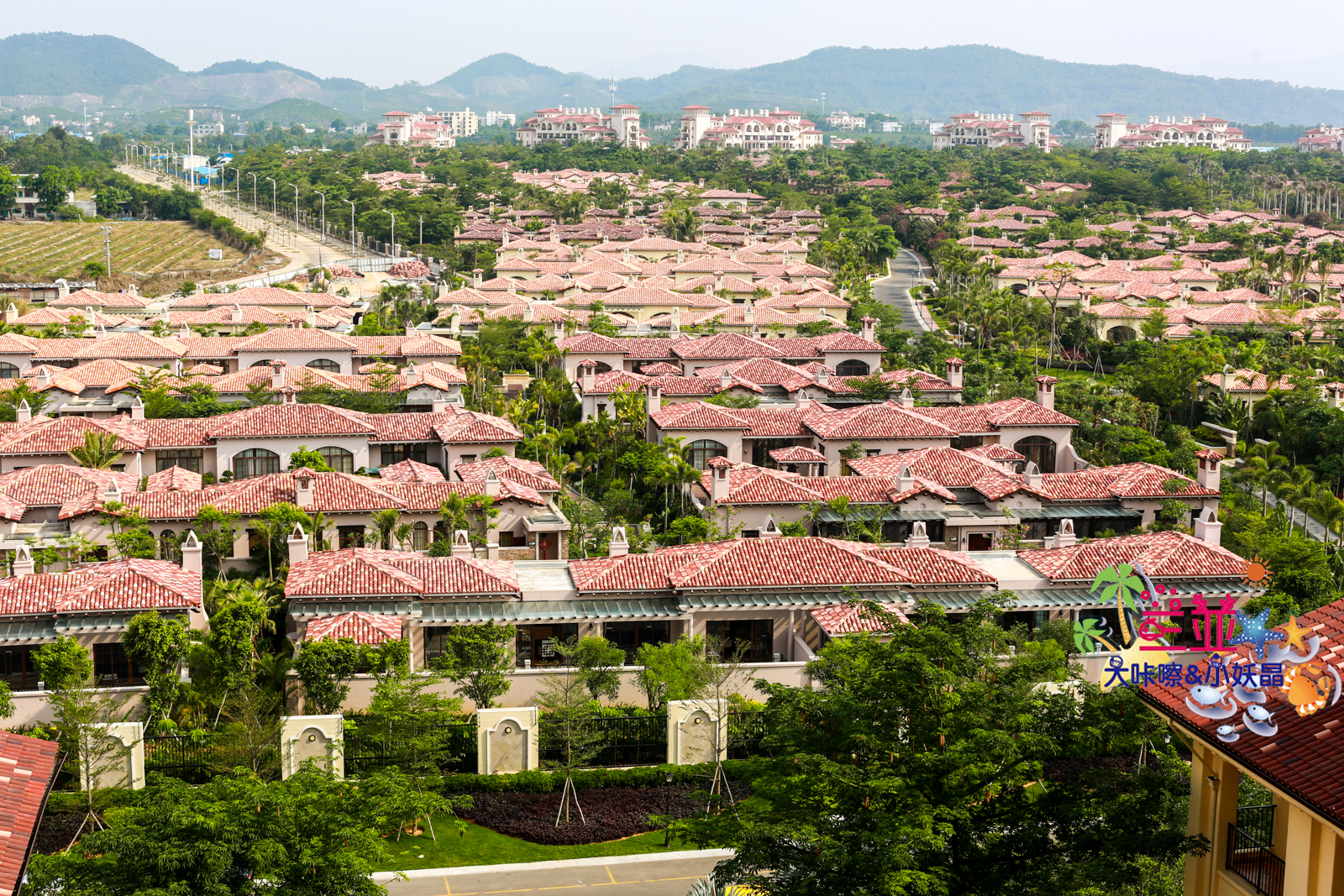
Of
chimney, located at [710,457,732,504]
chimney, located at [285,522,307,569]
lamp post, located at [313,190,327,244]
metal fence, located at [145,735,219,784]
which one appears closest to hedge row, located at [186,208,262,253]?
lamp post, located at [313,190,327,244]

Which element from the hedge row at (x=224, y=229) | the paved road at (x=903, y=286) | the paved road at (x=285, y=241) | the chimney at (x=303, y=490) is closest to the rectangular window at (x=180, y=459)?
the chimney at (x=303, y=490)

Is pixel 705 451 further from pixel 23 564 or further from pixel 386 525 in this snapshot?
pixel 23 564

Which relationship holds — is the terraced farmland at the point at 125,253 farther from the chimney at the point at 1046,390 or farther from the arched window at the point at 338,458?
the chimney at the point at 1046,390

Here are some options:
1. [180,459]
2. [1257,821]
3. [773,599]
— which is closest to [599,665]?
[773,599]

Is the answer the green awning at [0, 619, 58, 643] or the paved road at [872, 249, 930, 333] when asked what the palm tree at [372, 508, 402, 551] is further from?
the paved road at [872, 249, 930, 333]

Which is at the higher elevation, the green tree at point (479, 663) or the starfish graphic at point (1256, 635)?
the starfish graphic at point (1256, 635)
